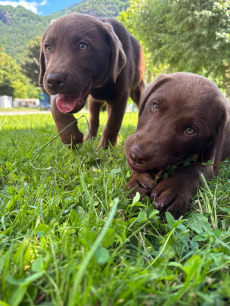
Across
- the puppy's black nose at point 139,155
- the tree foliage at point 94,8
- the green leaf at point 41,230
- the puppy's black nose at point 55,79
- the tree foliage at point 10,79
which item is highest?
the tree foliage at point 94,8

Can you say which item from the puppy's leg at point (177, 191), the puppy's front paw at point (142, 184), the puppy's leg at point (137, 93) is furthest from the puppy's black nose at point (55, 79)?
the puppy's leg at point (137, 93)

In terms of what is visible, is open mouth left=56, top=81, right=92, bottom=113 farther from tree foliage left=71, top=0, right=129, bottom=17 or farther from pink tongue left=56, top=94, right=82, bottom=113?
tree foliage left=71, top=0, right=129, bottom=17

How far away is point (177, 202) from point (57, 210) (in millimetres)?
778

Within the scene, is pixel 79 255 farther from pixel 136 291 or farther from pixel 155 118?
pixel 155 118

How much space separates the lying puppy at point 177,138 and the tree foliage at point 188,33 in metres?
12.9

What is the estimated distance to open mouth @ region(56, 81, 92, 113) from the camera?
2830 mm

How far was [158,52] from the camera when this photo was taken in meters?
17.1

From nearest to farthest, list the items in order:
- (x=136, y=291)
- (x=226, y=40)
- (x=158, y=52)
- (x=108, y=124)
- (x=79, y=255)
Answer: (x=136, y=291), (x=79, y=255), (x=108, y=124), (x=226, y=40), (x=158, y=52)

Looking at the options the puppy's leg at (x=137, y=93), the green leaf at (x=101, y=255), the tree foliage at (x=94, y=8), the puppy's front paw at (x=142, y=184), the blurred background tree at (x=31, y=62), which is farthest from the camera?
the blurred background tree at (x=31, y=62)

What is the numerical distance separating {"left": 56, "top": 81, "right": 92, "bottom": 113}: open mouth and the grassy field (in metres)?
0.94

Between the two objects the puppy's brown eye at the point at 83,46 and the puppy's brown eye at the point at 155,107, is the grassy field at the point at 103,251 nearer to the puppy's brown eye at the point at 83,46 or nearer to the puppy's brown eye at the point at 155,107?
the puppy's brown eye at the point at 155,107

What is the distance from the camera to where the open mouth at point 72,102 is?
283 cm

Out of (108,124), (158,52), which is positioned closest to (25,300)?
(108,124)

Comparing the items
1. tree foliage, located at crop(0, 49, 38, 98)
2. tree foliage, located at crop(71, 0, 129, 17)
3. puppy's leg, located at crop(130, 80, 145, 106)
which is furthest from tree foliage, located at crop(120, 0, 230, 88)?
tree foliage, located at crop(0, 49, 38, 98)
